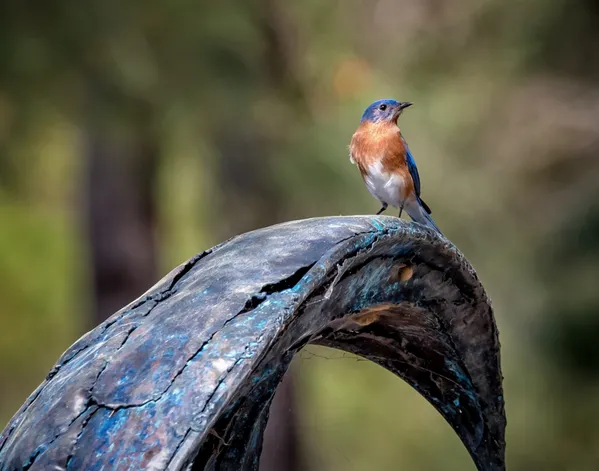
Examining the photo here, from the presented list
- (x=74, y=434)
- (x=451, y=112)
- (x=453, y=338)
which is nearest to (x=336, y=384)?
(x=451, y=112)

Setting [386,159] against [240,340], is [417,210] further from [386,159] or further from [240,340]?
[240,340]

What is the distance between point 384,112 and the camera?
2.23 meters

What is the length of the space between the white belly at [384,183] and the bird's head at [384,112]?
0.49ft

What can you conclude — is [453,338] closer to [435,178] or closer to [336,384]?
[435,178]

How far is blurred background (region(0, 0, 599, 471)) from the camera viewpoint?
11.6 feet

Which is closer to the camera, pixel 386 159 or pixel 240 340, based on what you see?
pixel 240 340

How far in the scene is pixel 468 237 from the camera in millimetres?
5047

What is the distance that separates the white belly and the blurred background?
5.12 ft

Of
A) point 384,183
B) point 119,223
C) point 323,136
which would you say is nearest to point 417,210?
point 384,183

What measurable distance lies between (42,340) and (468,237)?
412 centimetres

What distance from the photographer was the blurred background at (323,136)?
353 cm

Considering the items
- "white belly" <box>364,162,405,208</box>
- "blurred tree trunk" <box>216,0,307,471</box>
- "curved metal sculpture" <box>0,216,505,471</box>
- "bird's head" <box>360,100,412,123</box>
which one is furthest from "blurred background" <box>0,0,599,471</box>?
"curved metal sculpture" <box>0,216,505,471</box>

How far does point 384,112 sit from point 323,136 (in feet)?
6.67

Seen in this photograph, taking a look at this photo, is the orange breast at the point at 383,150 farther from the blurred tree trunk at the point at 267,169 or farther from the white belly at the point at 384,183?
the blurred tree trunk at the point at 267,169
